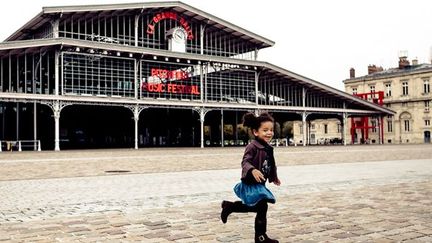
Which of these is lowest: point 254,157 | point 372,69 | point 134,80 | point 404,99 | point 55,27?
point 254,157

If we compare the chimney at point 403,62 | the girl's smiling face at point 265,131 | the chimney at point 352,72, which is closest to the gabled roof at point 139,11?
the chimney at point 403,62

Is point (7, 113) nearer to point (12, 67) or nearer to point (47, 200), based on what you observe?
point (12, 67)

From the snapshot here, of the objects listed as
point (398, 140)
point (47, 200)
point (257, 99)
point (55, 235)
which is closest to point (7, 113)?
point (257, 99)

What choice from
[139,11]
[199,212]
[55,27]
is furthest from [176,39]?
[199,212]

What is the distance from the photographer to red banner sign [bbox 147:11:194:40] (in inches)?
1674

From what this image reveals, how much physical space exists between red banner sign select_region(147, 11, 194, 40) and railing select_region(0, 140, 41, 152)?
1392cm

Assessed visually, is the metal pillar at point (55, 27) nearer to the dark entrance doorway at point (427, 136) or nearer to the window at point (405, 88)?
the window at point (405, 88)

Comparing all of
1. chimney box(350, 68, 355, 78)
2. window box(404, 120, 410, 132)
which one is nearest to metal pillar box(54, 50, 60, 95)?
window box(404, 120, 410, 132)

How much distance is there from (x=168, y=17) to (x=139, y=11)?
2984 millimetres

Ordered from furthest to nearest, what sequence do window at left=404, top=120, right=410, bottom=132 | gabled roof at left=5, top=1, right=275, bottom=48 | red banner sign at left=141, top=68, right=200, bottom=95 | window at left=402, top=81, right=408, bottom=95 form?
window at left=402, top=81, right=408, bottom=95 < window at left=404, top=120, right=410, bottom=132 < red banner sign at left=141, top=68, right=200, bottom=95 < gabled roof at left=5, top=1, right=275, bottom=48

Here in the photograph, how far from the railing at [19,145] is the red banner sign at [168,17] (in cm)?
1392

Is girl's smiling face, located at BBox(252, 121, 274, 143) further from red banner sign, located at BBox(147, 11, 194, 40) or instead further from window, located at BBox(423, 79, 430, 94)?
window, located at BBox(423, 79, 430, 94)

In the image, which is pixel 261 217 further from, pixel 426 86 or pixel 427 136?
pixel 426 86

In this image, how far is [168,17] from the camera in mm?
43188
